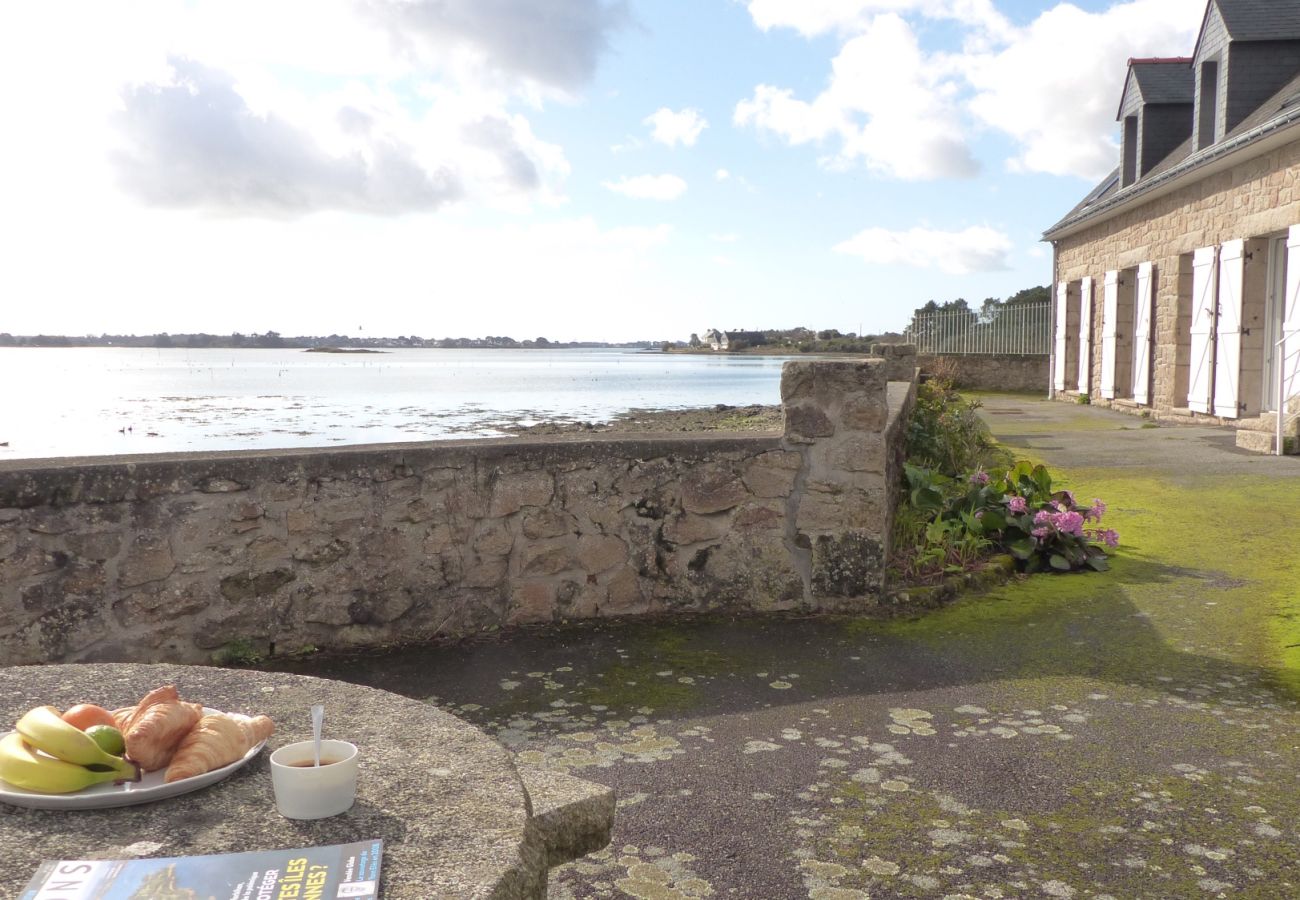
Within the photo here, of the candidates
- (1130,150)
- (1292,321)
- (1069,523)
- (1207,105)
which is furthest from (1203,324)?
(1069,523)

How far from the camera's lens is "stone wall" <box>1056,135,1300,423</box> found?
Result: 38.6 feet

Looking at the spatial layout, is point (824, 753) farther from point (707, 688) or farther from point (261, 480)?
point (261, 480)

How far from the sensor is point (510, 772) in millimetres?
1819

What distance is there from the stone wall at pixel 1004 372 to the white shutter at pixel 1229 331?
29.4 feet

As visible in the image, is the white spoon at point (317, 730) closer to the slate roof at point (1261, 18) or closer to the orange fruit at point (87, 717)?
the orange fruit at point (87, 717)

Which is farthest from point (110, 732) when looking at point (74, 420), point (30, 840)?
point (74, 420)

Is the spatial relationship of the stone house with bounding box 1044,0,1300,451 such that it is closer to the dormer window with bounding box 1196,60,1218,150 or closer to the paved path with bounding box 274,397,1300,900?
the dormer window with bounding box 1196,60,1218,150

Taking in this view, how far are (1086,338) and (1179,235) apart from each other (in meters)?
4.33

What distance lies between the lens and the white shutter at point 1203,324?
13297mm

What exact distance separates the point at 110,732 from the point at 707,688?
2.47 m

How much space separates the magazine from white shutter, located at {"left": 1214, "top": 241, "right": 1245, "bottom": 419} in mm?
13502

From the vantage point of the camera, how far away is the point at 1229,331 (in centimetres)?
1274

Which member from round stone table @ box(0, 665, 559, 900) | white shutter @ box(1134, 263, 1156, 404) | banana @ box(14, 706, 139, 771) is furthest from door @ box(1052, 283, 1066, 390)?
banana @ box(14, 706, 139, 771)

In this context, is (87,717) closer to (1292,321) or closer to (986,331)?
(1292,321)
